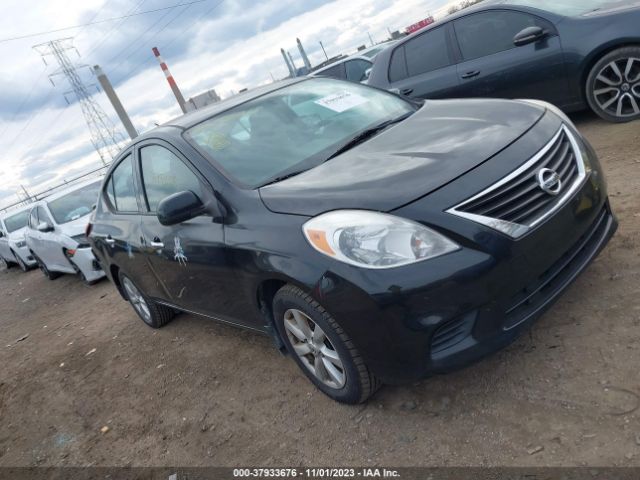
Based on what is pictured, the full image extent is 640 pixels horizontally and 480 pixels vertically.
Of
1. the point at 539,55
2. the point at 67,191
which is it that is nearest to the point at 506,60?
the point at 539,55

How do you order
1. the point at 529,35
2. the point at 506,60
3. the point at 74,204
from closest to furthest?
1. the point at 529,35
2. the point at 506,60
3. the point at 74,204

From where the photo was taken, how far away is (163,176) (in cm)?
373

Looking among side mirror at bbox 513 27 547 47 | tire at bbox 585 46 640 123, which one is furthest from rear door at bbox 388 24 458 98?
tire at bbox 585 46 640 123

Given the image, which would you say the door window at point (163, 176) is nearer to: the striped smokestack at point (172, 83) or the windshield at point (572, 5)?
the windshield at point (572, 5)

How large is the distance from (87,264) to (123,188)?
387 centimetres

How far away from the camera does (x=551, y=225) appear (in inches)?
95.2

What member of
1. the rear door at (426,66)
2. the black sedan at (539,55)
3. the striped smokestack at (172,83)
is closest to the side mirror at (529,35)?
the black sedan at (539,55)

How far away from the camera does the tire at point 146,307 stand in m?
5.00

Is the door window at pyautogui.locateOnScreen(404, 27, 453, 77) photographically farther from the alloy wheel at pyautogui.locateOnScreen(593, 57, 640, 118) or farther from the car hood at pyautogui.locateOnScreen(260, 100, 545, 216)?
the car hood at pyautogui.locateOnScreen(260, 100, 545, 216)

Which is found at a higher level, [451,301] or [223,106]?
[223,106]

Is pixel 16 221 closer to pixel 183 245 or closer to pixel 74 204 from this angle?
pixel 74 204

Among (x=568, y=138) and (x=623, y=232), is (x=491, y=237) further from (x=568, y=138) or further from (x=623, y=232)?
(x=623, y=232)

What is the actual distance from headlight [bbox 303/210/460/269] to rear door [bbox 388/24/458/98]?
4725mm

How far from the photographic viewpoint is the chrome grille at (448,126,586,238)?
7.60 ft
